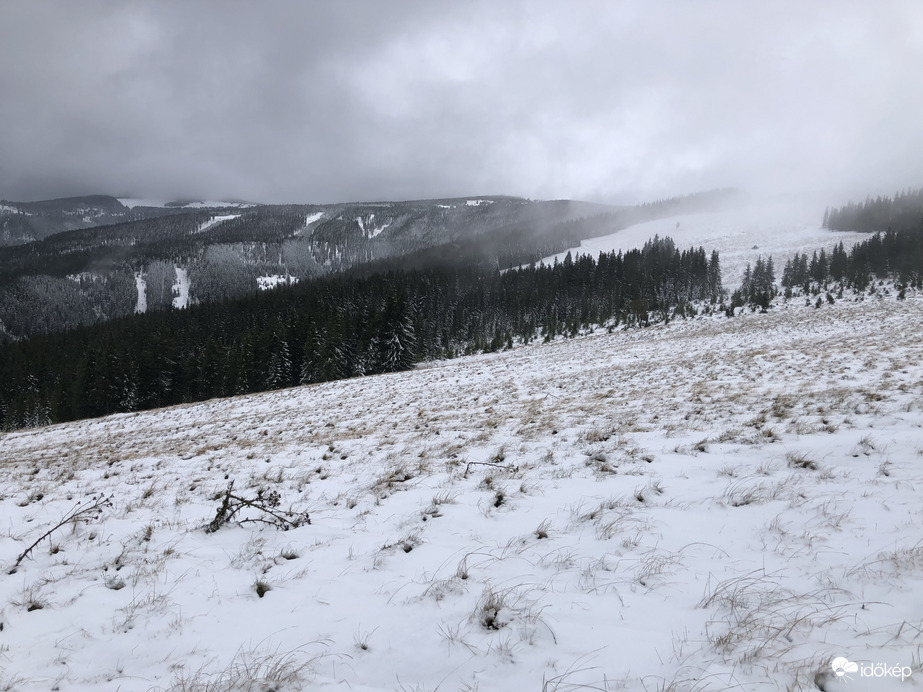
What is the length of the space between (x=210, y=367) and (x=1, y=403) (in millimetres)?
40060

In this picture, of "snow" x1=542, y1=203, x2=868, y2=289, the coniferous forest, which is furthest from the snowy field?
"snow" x1=542, y1=203, x2=868, y2=289

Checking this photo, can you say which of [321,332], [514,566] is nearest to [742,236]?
[321,332]

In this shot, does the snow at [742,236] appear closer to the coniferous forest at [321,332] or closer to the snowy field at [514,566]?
the coniferous forest at [321,332]

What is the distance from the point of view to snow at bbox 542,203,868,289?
389 feet

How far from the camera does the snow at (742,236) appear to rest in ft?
389

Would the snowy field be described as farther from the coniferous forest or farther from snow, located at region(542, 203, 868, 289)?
snow, located at region(542, 203, 868, 289)

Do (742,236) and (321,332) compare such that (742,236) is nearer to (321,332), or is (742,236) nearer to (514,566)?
(321,332)

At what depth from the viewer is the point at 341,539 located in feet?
15.3

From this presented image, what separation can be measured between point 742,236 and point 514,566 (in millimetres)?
186204

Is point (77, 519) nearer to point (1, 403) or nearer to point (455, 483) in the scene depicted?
point (455, 483)

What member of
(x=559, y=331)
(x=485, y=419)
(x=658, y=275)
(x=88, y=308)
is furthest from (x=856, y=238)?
(x=88, y=308)

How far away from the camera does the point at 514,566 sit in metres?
3.75

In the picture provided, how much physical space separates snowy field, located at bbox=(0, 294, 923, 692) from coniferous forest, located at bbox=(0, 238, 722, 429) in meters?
41.7

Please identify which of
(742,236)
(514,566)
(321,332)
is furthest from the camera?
(742,236)
